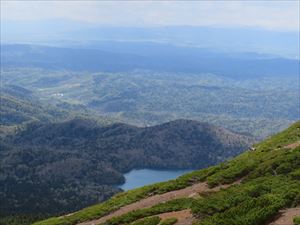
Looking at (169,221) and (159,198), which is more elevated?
(169,221)

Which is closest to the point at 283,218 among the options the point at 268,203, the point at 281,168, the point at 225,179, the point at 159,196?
the point at 268,203

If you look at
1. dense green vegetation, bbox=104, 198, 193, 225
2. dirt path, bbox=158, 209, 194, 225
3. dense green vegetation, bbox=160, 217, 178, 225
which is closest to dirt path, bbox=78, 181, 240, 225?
dense green vegetation, bbox=104, 198, 193, 225

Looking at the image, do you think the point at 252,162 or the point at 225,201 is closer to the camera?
the point at 225,201

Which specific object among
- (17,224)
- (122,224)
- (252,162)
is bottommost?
(17,224)

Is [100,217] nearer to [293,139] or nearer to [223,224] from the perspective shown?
[223,224]

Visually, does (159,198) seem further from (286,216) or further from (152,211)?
(286,216)

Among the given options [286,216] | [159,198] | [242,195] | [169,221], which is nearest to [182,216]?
[169,221]
